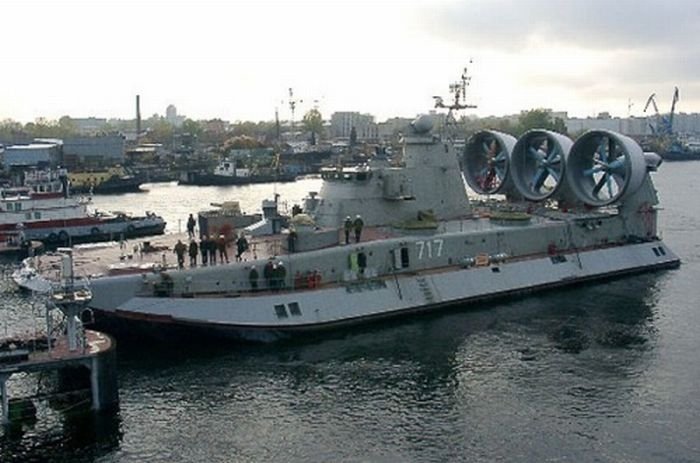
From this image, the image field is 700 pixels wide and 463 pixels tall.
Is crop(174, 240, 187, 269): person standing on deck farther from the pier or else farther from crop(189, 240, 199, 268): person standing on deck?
the pier

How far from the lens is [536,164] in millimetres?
53531

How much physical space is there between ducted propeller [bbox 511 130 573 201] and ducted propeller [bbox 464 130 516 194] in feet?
2.41

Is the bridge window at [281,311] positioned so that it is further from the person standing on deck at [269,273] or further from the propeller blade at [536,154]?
→ the propeller blade at [536,154]

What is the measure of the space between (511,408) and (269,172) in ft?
353

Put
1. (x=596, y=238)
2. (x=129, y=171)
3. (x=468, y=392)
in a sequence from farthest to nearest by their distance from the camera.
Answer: (x=129, y=171), (x=596, y=238), (x=468, y=392)

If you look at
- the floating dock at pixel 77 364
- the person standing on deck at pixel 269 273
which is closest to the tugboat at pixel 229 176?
the person standing on deck at pixel 269 273

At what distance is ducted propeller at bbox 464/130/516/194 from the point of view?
179 feet

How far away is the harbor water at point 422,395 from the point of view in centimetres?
2394

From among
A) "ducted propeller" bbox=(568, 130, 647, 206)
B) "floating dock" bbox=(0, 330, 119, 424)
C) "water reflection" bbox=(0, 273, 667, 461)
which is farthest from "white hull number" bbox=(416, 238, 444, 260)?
"floating dock" bbox=(0, 330, 119, 424)

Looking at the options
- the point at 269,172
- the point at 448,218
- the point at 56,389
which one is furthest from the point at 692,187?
the point at 56,389

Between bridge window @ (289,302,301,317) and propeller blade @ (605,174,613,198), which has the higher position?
propeller blade @ (605,174,613,198)

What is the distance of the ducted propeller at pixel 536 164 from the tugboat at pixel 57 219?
32.2 metres

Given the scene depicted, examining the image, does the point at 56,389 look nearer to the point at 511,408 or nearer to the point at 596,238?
the point at 511,408

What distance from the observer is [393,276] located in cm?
3900
